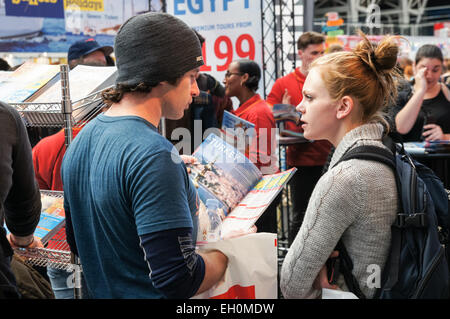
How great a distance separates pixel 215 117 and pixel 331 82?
6.81ft

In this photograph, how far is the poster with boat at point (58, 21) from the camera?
577 centimetres

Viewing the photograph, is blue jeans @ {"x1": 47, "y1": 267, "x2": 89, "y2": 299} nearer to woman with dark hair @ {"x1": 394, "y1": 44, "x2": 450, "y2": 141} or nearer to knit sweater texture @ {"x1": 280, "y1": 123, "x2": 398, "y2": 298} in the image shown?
knit sweater texture @ {"x1": 280, "y1": 123, "x2": 398, "y2": 298}

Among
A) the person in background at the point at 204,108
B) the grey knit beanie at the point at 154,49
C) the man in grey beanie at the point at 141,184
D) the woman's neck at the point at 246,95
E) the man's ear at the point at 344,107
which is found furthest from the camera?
the woman's neck at the point at 246,95

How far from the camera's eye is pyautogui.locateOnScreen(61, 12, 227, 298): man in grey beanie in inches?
46.4

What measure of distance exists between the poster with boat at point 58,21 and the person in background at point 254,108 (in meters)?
2.37

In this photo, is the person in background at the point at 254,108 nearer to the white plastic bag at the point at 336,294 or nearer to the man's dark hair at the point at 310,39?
the man's dark hair at the point at 310,39

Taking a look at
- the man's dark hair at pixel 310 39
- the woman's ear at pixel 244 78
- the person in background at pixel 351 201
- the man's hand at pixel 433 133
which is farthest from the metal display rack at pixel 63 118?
the man's dark hair at pixel 310 39

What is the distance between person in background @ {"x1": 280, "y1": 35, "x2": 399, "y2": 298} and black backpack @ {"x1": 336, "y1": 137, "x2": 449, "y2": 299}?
0.03m

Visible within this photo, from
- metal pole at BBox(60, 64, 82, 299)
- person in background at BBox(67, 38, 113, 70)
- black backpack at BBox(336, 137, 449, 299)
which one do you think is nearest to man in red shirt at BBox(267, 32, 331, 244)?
person in background at BBox(67, 38, 113, 70)

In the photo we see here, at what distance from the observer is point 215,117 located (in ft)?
12.2

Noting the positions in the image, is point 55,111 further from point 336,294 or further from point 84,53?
point 84,53

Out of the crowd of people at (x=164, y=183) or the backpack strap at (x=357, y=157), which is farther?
the backpack strap at (x=357, y=157)
